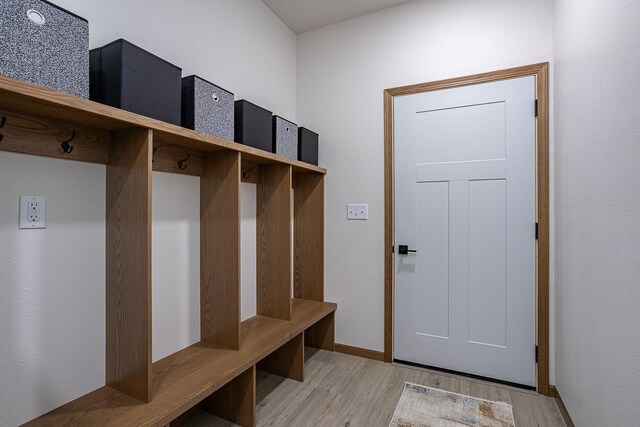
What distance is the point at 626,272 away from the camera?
113cm

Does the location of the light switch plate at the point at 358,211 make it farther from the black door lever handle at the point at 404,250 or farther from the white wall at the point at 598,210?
the white wall at the point at 598,210

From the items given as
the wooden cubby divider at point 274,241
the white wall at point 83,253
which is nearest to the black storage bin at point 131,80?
the white wall at point 83,253

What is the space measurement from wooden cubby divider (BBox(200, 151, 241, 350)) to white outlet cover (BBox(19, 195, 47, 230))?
77 cm

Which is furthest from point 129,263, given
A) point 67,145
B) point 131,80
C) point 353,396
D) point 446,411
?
point 446,411

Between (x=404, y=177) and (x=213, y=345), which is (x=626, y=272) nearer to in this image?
(x=404, y=177)

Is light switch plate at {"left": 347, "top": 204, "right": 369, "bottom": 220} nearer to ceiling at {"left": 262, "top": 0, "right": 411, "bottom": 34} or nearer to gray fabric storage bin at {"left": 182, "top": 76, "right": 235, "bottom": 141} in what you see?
gray fabric storage bin at {"left": 182, "top": 76, "right": 235, "bottom": 141}

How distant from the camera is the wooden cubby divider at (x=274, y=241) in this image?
7.50ft

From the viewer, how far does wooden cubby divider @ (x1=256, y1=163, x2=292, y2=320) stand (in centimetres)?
229

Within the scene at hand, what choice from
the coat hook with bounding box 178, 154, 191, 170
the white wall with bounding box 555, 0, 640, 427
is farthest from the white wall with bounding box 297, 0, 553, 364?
the coat hook with bounding box 178, 154, 191, 170

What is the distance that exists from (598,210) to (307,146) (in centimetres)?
188

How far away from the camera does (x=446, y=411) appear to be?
1.90m

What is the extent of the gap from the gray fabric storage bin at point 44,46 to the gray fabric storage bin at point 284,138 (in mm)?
1201

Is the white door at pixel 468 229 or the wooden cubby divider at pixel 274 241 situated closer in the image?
the white door at pixel 468 229

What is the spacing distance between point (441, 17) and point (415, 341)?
2.45 meters
